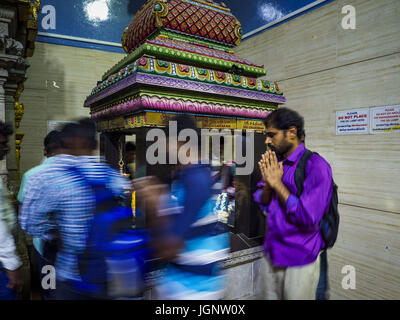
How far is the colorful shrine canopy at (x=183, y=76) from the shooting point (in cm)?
175

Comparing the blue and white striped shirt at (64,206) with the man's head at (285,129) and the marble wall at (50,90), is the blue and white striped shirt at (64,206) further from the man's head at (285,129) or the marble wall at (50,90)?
the marble wall at (50,90)

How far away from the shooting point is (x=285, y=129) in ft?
5.09

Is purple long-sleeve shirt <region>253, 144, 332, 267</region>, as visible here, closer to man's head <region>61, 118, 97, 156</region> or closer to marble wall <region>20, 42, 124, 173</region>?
man's head <region>61, 118, 97, 156</region>

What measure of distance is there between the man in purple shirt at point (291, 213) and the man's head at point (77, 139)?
1183 millimetres

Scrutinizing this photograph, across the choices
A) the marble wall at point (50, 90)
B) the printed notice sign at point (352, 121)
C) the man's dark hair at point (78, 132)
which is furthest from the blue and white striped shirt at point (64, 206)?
the marble wall at point (50, 90)

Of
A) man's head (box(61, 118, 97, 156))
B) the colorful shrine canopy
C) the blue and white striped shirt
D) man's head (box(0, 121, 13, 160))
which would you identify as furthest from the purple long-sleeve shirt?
man's head (box(0, 121, 13, 160))

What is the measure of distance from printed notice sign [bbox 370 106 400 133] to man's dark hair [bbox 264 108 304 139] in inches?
56.7

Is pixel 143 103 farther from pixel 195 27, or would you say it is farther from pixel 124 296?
pixel 124 296

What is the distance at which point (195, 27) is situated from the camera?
2.19 meters

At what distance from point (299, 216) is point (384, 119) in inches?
71.8

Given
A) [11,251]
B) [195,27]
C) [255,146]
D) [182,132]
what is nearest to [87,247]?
[11,251]

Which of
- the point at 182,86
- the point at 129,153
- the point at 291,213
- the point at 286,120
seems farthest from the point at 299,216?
the point at 129,153

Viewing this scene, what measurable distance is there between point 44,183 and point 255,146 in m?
1.71

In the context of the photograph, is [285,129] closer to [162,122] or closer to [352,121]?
[162,122]
